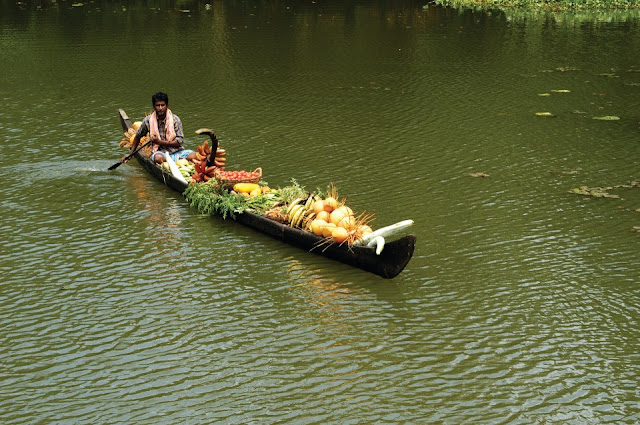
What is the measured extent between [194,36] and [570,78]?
11.3 metres

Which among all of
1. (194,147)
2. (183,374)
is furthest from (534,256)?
(194,147)

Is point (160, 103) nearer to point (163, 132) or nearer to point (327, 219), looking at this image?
point (163, 132)

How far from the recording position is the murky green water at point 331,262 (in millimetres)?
7316

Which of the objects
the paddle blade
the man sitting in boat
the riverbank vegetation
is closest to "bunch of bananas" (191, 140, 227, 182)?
the man sitting in boat

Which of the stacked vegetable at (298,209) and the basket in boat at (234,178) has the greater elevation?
the basket in boat at (234,178)

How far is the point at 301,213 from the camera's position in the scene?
407 inches

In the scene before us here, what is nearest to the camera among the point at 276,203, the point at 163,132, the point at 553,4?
the point at 276,203

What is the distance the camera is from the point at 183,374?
7.55m

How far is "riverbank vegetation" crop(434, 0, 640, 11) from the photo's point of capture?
32.2 metres

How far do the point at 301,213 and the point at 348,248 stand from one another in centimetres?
101

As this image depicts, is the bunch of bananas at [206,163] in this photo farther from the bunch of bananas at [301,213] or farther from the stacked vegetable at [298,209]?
the bunch of bananas at [301,213]

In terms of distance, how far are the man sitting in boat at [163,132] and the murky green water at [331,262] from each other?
0.53m

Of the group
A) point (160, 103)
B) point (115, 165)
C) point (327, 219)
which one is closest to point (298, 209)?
point (327, 219)

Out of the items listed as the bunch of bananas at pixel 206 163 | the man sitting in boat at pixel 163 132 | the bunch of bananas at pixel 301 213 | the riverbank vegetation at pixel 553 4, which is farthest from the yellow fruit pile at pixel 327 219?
the riverbank vegetation at pixel 553 4
